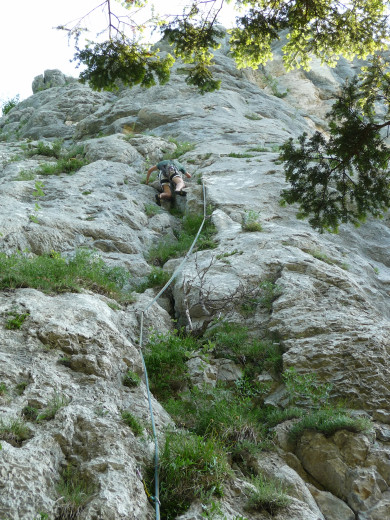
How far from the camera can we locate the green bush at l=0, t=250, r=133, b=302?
5.81 m

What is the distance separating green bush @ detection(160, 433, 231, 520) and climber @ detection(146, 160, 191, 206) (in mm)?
8105

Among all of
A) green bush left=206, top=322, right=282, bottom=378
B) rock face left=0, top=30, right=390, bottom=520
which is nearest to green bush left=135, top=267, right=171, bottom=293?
rock face left=0, top=30, right=390, bottom=520

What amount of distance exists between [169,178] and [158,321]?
19.2 feet

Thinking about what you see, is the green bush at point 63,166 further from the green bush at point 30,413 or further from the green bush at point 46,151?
the green bush at point 30,413

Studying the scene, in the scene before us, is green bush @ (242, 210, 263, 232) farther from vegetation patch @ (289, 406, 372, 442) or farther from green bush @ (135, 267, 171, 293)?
vegetation patch @ (289, 406, 372, 442)

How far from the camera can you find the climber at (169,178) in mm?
11323

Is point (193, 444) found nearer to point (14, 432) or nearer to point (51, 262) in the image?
point (14, 432)

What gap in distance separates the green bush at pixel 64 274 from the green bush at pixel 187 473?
2.95 meters

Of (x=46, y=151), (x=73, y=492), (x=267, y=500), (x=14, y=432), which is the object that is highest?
(x=46, y=151)

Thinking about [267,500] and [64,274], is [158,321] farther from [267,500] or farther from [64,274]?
[267,500]

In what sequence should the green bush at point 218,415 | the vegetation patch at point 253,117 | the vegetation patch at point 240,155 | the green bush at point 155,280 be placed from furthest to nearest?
the vegetation patch at point 253,117 → the vegetation patch at point 240,155 → the green bush at point 155,280 → the green bush at point 218,415

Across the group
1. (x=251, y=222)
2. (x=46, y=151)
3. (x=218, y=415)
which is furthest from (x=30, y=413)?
(x=46, y=151)

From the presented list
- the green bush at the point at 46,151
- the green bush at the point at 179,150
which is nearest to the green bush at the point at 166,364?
the green bush at the point at 179,150

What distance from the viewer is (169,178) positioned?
11648 millimetres
